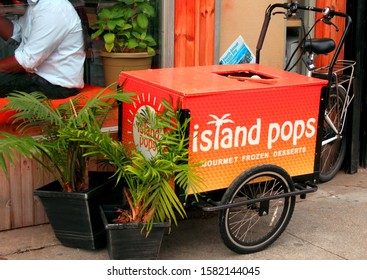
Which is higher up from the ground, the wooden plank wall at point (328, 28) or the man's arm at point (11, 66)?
the wooden plank wall at point (328, 28)

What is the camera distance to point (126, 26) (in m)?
5.64

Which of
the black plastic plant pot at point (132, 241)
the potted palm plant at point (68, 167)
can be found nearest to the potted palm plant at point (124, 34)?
the potted palm plant at point (68, 167)

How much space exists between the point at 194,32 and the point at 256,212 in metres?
1.78

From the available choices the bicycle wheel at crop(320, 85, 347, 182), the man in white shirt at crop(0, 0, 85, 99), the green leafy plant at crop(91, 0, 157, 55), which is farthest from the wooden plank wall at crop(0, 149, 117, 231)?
the bicycle wheel at crop(320, 85, 347, 182)

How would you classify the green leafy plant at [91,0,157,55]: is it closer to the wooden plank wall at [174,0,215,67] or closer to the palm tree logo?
the wooden plank wall at [174,0,215,67]

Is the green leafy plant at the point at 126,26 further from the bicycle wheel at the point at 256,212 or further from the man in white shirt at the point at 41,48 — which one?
the bicycle wheel at the point at 256,212

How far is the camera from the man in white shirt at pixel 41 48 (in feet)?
17.1

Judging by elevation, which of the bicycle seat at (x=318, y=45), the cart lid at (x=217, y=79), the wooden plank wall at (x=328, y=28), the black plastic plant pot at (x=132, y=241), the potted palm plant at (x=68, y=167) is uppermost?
the wooden plank wall at (x=328, y=28)

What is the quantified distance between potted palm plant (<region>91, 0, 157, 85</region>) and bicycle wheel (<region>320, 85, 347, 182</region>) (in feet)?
5.78

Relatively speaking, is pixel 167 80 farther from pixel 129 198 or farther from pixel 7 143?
pixel 7 143

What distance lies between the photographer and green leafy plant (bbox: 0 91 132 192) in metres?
4.45

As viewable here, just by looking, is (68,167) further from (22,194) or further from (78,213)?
(22,194)

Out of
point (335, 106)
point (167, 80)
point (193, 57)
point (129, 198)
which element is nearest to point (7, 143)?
point (129, 198)

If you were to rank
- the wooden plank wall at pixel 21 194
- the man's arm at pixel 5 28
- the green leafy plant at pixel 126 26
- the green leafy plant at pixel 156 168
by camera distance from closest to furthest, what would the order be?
the green leafy plant at pixel 156 168
the wooden plank wall at pixel 21 194
the man's arm at pixel 5 28
the green leafy plant at pixel 126 26
